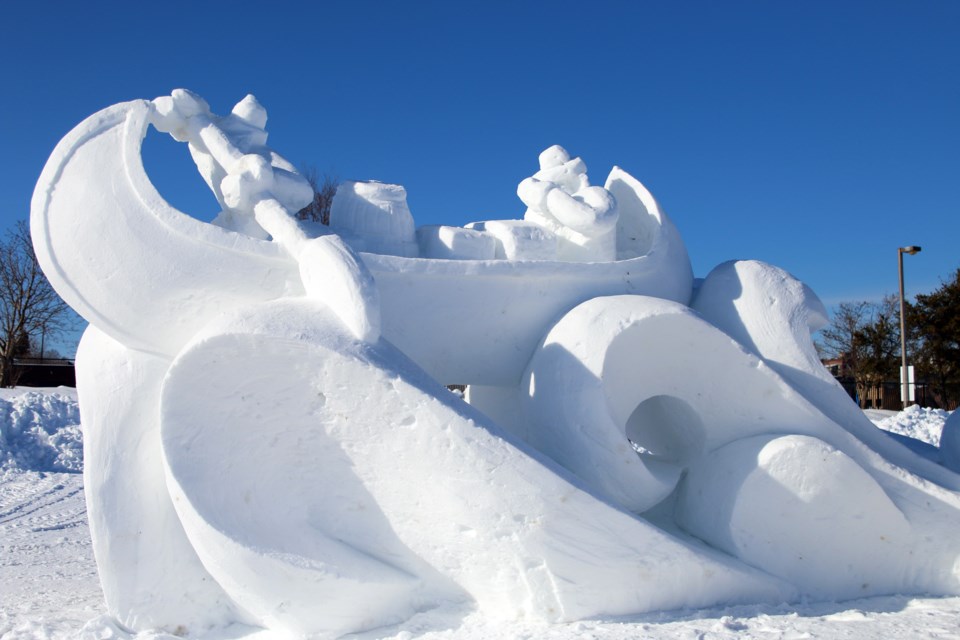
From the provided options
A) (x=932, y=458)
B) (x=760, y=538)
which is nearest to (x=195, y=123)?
(x=760, y=538)

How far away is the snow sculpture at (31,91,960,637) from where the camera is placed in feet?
10.9

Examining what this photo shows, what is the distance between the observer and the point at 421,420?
130 inches

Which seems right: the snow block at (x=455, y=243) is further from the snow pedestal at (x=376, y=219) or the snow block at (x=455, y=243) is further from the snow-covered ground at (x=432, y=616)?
the snow-covered ground at (x=432, y=616)

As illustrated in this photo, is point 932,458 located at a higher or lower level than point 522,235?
lower

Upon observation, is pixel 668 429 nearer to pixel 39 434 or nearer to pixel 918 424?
pixel 918 424

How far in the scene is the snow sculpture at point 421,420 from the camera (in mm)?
3324

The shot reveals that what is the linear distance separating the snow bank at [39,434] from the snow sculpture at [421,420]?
7157 millimetres

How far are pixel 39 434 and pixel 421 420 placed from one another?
931cm

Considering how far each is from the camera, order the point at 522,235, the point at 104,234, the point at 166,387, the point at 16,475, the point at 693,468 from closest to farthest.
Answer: the point at 166,387 < the point at 104,234 < the point at 693,468 < the point at 522,235 < the point at 16,475

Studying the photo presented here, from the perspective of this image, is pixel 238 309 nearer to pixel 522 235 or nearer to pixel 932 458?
pixel 522 235

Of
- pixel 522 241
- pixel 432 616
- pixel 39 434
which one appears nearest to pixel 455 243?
pixel 522 241

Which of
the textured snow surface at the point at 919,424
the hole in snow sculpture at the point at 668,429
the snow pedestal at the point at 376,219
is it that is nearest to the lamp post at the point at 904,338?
the textured snow surface at the point at 919,424

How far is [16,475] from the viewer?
30.0 feet

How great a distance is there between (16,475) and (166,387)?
7113 mm
